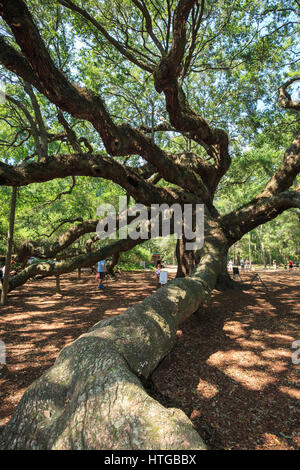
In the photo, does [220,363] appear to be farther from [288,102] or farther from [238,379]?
[288,102]

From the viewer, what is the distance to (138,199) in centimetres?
744

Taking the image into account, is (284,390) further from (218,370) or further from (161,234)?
(161,234)

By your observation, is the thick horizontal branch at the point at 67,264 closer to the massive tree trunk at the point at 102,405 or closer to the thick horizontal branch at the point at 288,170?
the massive tree trunk at the point at 102,405

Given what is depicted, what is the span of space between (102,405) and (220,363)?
2.76 metres

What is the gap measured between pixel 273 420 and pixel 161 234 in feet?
21.2

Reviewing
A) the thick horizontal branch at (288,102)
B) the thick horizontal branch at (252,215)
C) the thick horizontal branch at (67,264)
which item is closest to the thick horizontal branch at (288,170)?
the thick horizontal branch at (252,215)

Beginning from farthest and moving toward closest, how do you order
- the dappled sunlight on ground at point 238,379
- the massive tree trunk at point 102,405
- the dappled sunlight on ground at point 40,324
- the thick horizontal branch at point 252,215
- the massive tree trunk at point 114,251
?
1. the thick horizontal branch at point 252,215
2. the dappled sunlight on ground at point 40,324
3. the dappled sunlight on ground at point 238,379
4. the massive tree trunk at point 114,251
5. the massive tree trunk at point 102,405

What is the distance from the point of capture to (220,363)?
382 cm

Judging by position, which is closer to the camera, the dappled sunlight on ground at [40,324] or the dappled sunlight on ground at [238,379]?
the dappled sunlight on ground at [238,379]

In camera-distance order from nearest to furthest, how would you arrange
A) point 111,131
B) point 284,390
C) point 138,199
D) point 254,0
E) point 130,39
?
1. point 284,390
2. point 111,131
3. point 138,199
4. point 254,0
5. point 130,39

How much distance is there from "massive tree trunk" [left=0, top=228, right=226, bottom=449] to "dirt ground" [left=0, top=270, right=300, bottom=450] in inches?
38.7

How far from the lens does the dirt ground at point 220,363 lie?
2568mm

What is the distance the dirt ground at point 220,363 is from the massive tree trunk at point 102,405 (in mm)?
983
